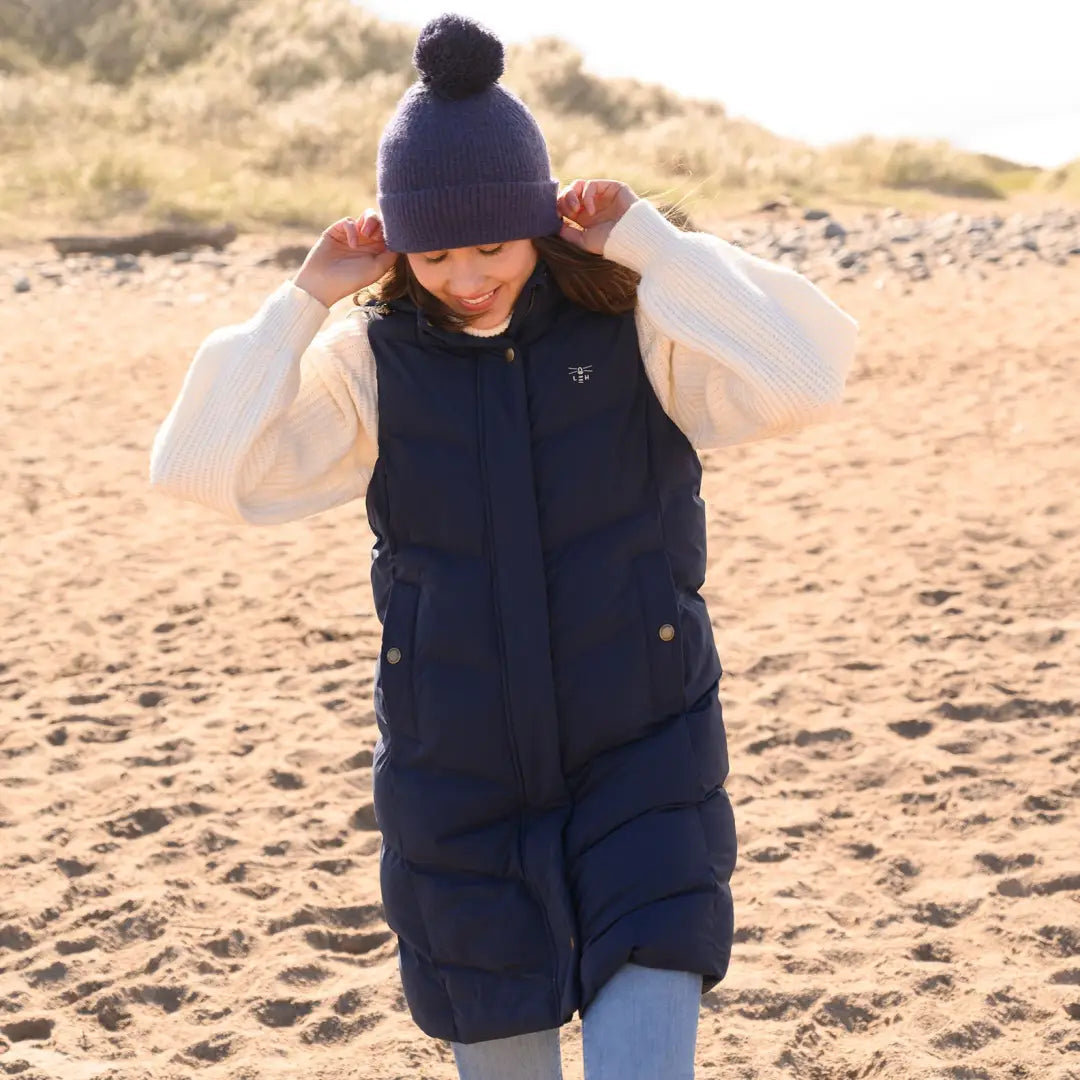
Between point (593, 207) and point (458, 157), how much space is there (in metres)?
0.25

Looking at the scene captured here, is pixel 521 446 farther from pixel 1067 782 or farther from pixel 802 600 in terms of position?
pixel 802 600

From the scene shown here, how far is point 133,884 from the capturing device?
16.1ft

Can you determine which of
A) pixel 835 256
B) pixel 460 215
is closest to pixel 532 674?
pixel 460 215

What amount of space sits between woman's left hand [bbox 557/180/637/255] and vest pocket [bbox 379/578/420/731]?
0.61 m

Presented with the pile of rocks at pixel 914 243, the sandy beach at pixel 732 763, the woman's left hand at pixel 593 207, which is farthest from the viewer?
the pile of rocks at pixel 914 243

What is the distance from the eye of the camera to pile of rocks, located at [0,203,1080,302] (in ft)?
45.8

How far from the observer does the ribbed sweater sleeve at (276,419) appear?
2662 mm

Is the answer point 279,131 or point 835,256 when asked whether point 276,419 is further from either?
point 279,131

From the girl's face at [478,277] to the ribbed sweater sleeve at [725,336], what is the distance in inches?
6.3

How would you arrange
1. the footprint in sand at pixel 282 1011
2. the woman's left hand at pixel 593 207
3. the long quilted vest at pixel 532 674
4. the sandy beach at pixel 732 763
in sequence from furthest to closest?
the footprint in sand at pixel 282 1011 < the sandy beach at pixel 732 763 < the woman's left hand at pixel 593 207 < the long quilted vest at pixel 532 674

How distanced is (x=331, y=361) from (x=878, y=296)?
10.7m

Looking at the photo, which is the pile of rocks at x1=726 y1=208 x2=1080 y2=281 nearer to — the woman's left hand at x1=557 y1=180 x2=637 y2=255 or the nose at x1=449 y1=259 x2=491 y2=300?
the woman's left hand at x1=557 y1=180 x2=637 y2=255

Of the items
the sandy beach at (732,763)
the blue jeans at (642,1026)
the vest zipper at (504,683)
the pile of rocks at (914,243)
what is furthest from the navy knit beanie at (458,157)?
the pile of rocks at (914,243)

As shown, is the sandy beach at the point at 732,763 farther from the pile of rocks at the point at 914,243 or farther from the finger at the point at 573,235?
the pile of rocks at the point at 914,243
